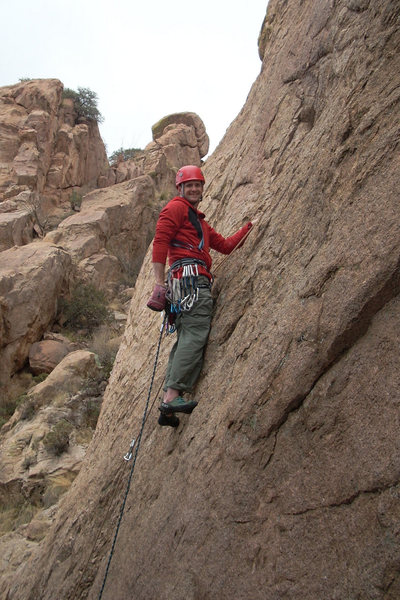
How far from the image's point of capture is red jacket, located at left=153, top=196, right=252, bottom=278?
3.96 meters

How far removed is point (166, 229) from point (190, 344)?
3.20ft

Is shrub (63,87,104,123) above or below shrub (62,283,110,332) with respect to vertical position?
above

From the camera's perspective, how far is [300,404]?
2.78 m

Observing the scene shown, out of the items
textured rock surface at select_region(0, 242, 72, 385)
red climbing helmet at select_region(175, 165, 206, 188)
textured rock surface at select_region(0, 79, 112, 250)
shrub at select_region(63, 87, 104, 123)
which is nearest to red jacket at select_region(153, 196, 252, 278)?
red climbing helmet at select_region(175, 165, 206, 188)

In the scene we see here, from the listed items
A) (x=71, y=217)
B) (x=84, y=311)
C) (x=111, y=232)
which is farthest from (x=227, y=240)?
(x=71, y=217)

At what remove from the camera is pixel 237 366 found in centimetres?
338

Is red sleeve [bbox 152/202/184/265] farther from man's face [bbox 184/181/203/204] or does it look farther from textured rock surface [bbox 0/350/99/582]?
textured rock surface [bbox 0/350/99/582]

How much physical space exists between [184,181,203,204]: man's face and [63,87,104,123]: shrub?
28.4 metres

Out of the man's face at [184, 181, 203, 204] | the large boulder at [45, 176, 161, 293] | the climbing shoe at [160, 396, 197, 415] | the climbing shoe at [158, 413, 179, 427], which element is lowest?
the climbing shoe at [158, 413, 179, 427]

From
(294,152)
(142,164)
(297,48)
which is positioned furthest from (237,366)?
(142,164)

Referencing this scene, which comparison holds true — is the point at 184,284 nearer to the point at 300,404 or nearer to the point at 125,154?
the point at 300,404

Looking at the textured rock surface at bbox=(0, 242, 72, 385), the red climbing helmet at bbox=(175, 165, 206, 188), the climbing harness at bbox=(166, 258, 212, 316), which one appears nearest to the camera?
the climbing harness at bbox=(166, 258, 212, 316)

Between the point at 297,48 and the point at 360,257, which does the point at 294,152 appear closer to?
the point at 297,48

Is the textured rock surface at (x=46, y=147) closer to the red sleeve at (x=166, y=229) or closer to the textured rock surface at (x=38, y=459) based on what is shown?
the textured rock surface at (x=38, y=459)
